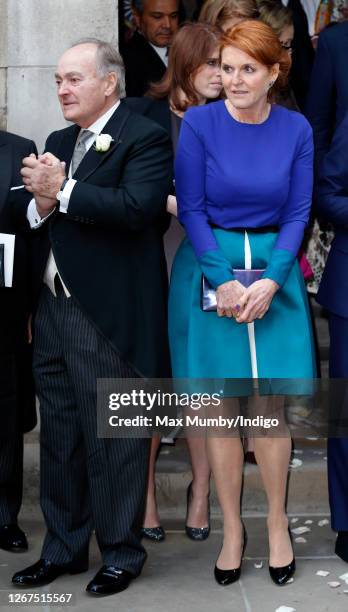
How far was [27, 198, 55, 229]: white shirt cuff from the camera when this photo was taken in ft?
16.3

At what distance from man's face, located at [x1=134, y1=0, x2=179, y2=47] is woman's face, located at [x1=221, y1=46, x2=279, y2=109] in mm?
1593

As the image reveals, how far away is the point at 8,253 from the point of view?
5016mm

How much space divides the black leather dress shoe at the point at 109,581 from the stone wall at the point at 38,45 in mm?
1936

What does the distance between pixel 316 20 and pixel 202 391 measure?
272 centimetres

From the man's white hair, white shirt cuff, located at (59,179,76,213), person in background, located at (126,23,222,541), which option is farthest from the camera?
person in background, located at (126,23,222,541)

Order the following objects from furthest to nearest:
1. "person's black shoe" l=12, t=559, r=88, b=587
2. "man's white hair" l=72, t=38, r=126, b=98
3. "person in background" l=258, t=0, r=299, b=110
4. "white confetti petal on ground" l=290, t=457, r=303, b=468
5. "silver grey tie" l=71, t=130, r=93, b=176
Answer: "white confetti petal on ground" l=290, t=457, r=303, b=468
"person in background" l=258, t=0, r=299, b=110
"person's black shoe" l=12, t=559, r=88, b=587
"silver grey tie" l=71, t=130, r=93, b=176
"man's white hair" l=72, t=38, r=126, b=98

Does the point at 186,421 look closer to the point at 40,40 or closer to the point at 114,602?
the point at 114,602

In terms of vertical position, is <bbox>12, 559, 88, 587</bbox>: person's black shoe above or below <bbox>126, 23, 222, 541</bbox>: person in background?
below

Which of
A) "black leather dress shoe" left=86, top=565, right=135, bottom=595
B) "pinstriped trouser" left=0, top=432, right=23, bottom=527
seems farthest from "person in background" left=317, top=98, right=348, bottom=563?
"pinstriped trouser" left=0, top=432, right=23, bottom=527

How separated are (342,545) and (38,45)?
2496 mm

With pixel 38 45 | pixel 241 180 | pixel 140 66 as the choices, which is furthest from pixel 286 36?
pixel 241 180

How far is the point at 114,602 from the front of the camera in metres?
4.98

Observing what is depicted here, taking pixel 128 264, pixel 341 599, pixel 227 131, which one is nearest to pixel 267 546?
pixel 341 599

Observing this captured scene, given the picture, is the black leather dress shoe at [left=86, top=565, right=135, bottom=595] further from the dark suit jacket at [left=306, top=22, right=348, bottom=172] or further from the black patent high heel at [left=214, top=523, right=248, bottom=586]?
the dark suit jacket at [left=306, top=22, right=348, bottom=172]
